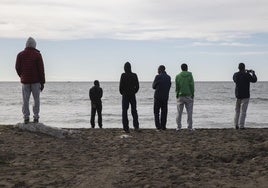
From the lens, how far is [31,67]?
1102cm

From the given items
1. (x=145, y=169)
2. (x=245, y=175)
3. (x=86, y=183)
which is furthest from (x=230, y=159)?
(x=86, y=183)

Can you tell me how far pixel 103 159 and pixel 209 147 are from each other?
8.19ft

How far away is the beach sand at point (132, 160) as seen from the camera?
276 inches

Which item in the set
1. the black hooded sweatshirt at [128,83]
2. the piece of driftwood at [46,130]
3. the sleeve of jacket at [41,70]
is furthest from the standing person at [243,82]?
the sleeve of jacket at [41,70]

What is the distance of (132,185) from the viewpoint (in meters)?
6.80

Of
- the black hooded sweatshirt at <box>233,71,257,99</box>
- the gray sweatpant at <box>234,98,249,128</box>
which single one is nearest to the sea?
the gray sweatpant at <box>234,98,249,128</box>

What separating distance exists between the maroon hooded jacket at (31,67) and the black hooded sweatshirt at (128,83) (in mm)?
2565

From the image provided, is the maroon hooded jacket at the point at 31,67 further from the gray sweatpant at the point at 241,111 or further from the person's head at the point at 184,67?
the gray sweatpant at the point at 241,111

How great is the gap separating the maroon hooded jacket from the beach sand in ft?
4.53

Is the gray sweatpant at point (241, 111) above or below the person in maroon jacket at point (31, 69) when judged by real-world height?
below

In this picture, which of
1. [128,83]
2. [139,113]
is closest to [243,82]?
[128,83]

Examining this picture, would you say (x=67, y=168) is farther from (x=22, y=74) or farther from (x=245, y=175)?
(x=22, y=74)

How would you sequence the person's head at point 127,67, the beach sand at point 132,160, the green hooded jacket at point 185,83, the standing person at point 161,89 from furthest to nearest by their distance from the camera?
1. the standing person at point 161,89
2. the green hooded jacket at point 185,83
3. the person's head at point 127,67
4. the beach sand at point 132,160

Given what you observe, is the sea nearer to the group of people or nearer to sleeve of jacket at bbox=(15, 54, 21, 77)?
the group of people
